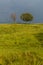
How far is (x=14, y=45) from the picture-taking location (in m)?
54.1

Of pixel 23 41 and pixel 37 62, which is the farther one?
pixel 23 41

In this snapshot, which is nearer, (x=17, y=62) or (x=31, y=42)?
(x=17, y=62)

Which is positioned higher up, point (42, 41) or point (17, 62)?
point (17, 62)

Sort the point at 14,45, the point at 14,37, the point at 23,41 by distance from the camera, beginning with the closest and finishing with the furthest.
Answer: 1. the point at 14,45
2. the point at 23,41
3. the point at 14,37

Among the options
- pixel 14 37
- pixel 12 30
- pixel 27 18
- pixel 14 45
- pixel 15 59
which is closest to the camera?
pixel 15 59

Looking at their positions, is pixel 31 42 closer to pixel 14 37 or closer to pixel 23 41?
pixel 23 41

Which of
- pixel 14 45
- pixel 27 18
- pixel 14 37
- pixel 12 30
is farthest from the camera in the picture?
pixel 27 18

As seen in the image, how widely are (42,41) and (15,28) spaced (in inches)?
924

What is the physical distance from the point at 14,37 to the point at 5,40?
4190 millimetres

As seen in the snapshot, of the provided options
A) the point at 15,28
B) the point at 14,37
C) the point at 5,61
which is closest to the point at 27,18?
the point at 15,28

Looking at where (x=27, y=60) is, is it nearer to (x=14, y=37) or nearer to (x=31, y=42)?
(x=31, y=42)

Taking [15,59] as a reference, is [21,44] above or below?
below

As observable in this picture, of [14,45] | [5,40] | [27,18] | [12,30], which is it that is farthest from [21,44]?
[27,18]

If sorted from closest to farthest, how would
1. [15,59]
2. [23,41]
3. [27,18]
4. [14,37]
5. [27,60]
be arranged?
1. [27,60]
2. [15,59]
3. [23,41]
4. [14,37]
5. [27,18]
